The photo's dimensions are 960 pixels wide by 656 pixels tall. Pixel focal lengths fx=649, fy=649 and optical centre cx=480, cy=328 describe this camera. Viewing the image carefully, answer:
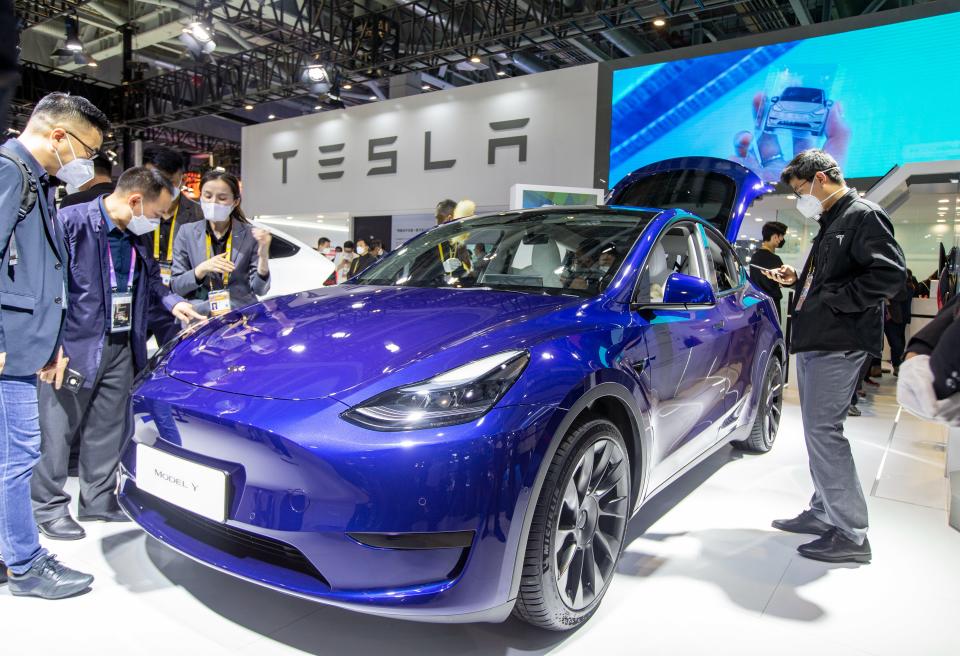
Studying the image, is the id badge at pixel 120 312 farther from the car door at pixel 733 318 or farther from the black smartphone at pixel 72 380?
the car door at pixel 733 318

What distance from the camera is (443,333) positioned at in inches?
68.4

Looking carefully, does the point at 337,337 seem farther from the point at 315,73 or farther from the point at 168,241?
the point at 315,73

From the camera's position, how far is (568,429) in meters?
1.66

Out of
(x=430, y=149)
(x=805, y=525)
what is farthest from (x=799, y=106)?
Answer: (x=805, y=525)

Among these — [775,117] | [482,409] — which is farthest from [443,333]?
[775,117]

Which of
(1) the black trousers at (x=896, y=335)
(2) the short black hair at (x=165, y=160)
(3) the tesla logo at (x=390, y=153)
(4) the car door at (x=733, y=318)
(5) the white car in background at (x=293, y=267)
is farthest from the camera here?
(3) the tesla logo at (x=390, y=153)

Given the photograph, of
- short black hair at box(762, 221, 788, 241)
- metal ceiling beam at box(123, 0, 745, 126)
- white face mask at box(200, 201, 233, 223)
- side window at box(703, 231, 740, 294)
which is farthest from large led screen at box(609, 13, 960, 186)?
white face mask at box(200, 201, 233, 223)

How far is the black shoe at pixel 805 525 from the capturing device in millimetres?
2652

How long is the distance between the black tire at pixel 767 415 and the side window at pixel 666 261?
3.54ft

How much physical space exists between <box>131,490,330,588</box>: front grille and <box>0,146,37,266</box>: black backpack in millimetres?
752

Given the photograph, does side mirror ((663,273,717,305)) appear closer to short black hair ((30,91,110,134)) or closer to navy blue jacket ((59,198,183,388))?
short black hair ((30,91,110,134))

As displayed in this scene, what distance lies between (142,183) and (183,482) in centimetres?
138

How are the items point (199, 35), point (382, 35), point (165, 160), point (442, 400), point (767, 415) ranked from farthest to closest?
point (382, 35), point (199, 35), point (165, 160), point (767, 415), point (442, 400)

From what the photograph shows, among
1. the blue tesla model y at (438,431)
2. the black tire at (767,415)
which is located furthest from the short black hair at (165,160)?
the black tire at (767,415)
